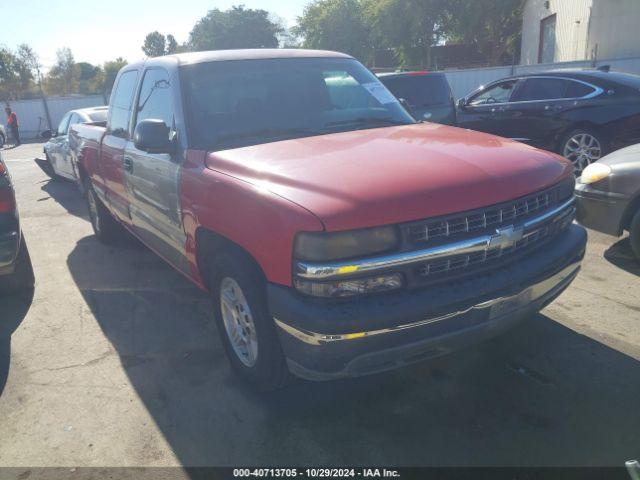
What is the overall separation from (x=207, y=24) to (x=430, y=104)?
6489 centimetres

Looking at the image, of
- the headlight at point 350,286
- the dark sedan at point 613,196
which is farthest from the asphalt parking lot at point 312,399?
the headlight at point 350,286

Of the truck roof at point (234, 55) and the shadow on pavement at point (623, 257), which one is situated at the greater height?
the truck roof at point (234, 55)

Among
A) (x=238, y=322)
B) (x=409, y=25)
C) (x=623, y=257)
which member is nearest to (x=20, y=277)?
(x=238, y=322)

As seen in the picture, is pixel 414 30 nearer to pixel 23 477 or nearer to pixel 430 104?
pixel 430 104

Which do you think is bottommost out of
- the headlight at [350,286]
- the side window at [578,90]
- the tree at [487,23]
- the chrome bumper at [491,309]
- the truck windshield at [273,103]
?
the chrome bumper at [491,309]

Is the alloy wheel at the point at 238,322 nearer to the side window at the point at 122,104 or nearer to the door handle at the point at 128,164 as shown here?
the door handle at the point at 128,164

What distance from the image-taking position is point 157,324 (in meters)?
4.19

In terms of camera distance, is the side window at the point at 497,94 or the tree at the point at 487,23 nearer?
the side window at the point at 497,94

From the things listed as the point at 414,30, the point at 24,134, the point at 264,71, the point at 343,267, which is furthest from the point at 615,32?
the point at 24,134

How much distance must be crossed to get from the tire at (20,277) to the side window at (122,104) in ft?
4.55

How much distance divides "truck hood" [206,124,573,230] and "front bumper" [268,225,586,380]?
0.37 metres

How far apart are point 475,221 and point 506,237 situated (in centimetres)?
22

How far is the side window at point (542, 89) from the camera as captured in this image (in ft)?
26.3

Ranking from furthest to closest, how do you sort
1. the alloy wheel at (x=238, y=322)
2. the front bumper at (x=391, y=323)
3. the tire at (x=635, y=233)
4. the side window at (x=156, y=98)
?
the tire at (x=635, y=233) → the side window at (x=156, y=98) → the alloy wheel at (x=238, y=322) → the front bumper at (x=391, y=323)
